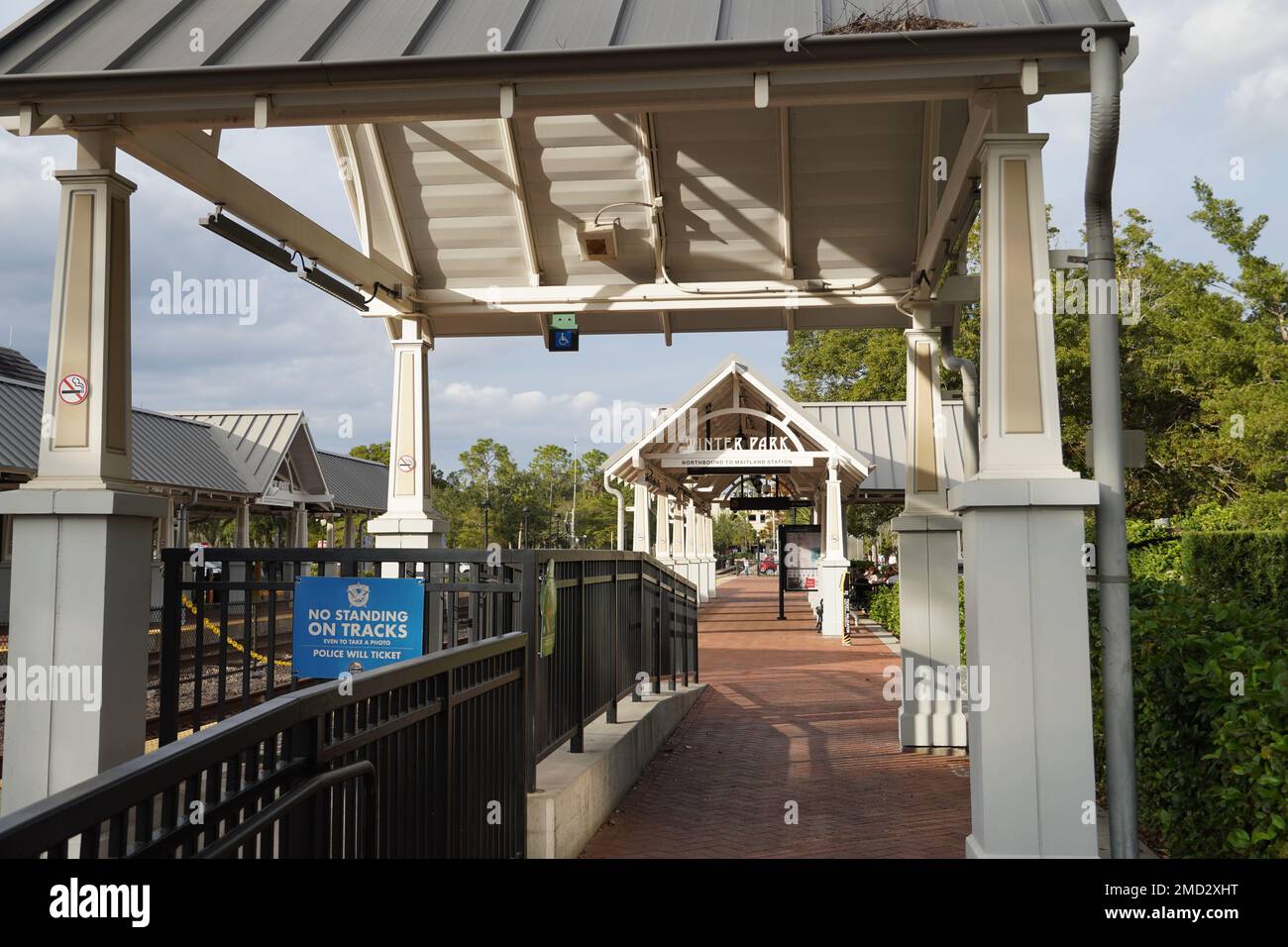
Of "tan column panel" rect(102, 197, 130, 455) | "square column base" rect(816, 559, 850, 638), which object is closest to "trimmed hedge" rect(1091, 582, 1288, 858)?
"tan column panel" rect(102, 197, 130, 455)

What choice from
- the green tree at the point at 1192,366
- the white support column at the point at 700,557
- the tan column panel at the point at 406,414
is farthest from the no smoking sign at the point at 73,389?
the white support column at the point at 700,557

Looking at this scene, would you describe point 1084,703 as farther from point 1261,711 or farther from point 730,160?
point 730,160

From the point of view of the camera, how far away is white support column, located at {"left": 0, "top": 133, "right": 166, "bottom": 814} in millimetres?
5445

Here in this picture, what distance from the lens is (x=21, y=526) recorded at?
5613 mm

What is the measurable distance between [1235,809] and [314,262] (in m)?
7.17

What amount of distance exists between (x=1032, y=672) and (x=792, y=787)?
3331 millimetres

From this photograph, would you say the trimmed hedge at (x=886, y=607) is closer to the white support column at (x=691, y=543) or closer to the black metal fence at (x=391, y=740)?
the white support column at (x=691, y=543)

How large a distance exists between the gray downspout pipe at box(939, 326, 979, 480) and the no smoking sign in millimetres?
5913

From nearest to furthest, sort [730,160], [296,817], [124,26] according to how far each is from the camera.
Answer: [296,817] < [124,26] < [730,160]

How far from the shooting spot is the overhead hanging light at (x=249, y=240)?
6980 mm

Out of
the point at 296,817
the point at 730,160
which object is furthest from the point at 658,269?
the point at 296,817

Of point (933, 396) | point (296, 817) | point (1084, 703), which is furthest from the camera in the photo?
point (933, 396)

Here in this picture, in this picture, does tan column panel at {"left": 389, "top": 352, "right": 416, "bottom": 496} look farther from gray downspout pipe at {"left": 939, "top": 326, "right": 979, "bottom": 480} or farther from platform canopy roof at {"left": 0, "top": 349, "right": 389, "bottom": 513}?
platform canopy roof at {"left": 0, "top": 349, "right": 389, "bottom": 513}

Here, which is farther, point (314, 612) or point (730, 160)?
point (730, 160)
